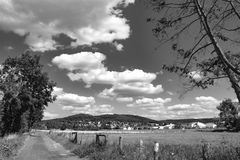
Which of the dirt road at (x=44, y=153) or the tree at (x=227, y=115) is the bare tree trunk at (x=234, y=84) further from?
the tree at (x=227, y=115)

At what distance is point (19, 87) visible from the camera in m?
51.1

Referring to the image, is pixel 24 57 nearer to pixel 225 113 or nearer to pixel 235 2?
pixel 235 2

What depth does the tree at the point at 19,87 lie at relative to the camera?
48.3 m

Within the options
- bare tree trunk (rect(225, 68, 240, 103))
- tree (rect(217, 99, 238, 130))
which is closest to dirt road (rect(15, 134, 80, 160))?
bare tree trunk (rect(225, 68, 240, 103))

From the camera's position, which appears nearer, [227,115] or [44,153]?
[44,153]

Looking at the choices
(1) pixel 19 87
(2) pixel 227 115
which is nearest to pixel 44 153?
(1) pixel 19 87

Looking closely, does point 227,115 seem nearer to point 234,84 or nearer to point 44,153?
point 44,153

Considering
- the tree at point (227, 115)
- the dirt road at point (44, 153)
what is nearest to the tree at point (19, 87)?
the dirt road at point (44, 153)

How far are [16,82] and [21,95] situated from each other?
2.44 metres

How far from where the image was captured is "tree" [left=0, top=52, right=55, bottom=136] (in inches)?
1902

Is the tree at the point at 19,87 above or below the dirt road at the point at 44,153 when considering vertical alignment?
above

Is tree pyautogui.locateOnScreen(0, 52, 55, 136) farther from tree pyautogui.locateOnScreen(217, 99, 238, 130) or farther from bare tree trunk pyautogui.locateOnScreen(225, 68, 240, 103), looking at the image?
tree pyautogui.locateOnScreen(217, 99, 238, 130)

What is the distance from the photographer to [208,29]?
11070mm

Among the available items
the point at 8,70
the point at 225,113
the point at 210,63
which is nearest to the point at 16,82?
the point at 8,70
